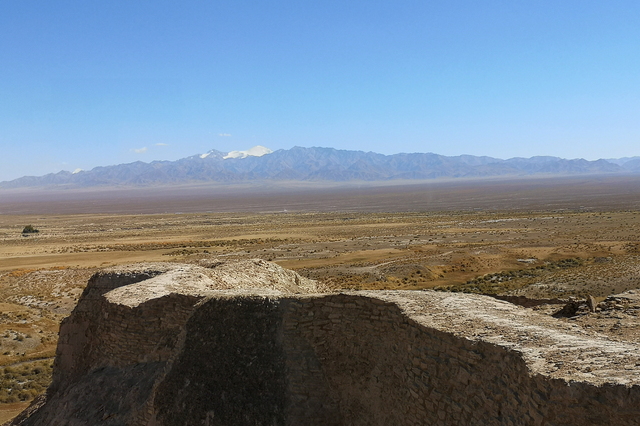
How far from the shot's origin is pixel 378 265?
34938mm

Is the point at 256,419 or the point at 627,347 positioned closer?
the point at 627,347

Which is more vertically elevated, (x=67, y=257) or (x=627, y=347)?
(x=627, y=347)

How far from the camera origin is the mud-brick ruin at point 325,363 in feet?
17.4

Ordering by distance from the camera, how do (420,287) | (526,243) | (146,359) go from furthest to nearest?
1. (526,243)
2. (420,287)
3. (146,359)

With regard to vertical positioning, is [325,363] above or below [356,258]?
above

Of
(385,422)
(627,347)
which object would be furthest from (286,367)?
(627,347)

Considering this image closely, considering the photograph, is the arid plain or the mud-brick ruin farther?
the arid plain

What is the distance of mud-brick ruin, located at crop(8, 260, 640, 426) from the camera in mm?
5316

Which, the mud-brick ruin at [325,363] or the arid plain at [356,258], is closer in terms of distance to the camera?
the mud-brick ruin at [325,363]

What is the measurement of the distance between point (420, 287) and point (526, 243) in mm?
19954

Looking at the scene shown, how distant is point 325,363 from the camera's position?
8242 mm

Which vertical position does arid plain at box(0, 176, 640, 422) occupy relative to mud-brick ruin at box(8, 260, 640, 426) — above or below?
below

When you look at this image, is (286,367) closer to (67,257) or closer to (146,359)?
(146,359)

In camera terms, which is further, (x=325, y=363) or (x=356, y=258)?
(x=356, y=258)
